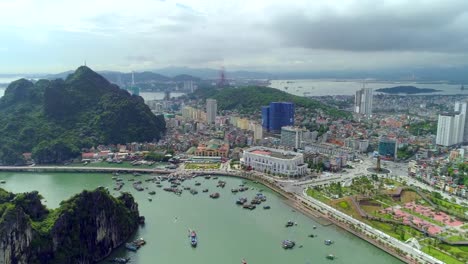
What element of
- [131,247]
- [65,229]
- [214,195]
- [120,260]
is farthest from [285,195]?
[65,229]

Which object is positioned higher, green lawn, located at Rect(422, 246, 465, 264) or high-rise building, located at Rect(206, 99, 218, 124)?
high-rise building, located at Rect(206, 99, 218, 124)

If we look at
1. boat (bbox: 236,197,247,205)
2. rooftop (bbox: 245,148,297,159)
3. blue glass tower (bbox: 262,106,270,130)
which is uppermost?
blue glass tower (bbox: 262,106,270,130)

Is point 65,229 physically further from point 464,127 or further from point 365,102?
point 365,102

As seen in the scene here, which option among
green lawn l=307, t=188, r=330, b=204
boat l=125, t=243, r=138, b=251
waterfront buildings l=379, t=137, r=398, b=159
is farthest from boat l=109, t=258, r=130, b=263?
waterfront buildings l=379, t=137, r=398, b=159

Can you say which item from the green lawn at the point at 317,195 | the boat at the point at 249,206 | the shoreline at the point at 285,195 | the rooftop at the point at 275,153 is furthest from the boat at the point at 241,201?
the rooftop at the point at 275,153

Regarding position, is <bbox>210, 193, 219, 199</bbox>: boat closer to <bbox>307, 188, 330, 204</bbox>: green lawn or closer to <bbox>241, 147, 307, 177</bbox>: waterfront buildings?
<bbox>307, 188, 330, 204</bbox>: green lawn

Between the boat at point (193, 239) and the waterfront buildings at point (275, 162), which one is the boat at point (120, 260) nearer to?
the boat at point (193, 239)

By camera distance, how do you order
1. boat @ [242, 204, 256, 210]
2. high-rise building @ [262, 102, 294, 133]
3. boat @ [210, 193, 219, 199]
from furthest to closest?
high-rise building @ [262, 102, 294, 133] → boat @ [210, 193, 219, 199] → boat @ [242, 204, 256, 210]
